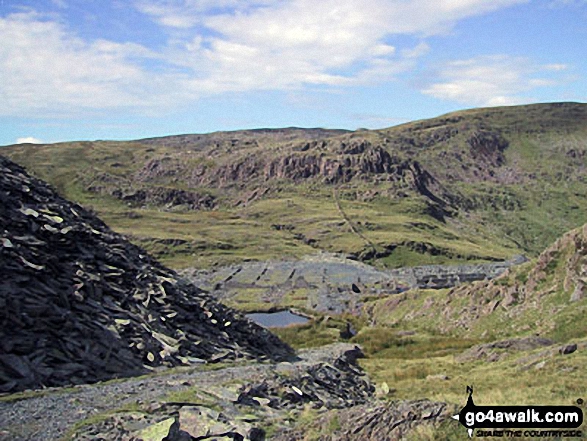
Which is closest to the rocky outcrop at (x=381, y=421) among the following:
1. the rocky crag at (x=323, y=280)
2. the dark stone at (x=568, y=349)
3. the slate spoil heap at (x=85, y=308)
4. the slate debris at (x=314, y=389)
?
the slate debris at (x=314, y=389)

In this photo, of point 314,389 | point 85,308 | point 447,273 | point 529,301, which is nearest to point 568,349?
point 314,389

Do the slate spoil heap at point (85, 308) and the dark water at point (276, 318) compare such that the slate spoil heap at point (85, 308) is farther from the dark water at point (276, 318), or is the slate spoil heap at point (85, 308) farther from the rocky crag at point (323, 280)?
the rocky crag at point (323, 280)

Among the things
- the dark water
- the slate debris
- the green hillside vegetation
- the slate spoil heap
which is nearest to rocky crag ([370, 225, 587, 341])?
the green hillside vegetation

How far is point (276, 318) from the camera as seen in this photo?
337ft

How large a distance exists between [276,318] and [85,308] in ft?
245

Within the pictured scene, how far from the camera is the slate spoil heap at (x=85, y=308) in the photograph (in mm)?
26078

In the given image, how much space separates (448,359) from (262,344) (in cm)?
1526

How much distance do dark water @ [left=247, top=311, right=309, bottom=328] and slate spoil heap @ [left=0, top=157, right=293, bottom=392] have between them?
2112 inches

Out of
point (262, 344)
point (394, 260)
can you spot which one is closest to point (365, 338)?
point (262, 344)

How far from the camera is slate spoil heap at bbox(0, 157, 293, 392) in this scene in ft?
85.6

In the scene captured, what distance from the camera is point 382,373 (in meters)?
39.8

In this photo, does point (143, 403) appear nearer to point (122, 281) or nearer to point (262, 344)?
point (122, 281)

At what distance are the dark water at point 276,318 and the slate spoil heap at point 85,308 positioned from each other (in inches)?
2112

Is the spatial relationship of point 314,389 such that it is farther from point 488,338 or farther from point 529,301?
point 529,301
